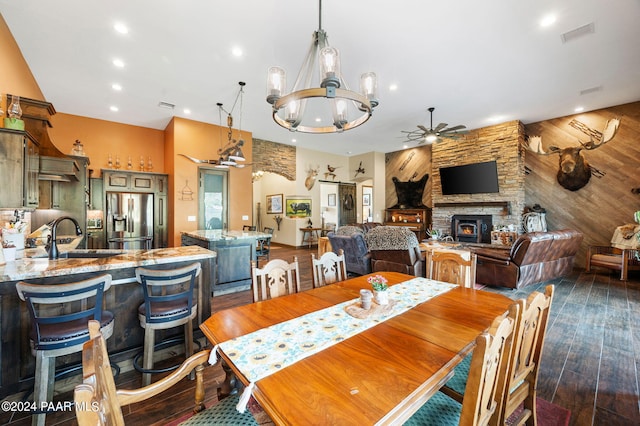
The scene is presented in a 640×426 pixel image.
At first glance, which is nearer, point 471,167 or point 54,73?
point 54,73

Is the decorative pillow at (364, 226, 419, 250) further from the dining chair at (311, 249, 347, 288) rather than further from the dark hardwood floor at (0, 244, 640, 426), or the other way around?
the dining chair at (311, 249, 347, 288)

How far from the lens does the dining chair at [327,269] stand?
235 centimetres

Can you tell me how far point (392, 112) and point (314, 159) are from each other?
391cm

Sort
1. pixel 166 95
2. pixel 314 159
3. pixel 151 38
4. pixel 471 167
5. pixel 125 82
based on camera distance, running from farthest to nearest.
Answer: pixel 314 159 → pixel 471 167 → pixel 166 95 → pixel 125 82 → pixel 151 38

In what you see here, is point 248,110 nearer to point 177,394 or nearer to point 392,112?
point 392,112

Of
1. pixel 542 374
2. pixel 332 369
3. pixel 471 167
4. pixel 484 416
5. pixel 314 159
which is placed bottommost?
pixel 542 374

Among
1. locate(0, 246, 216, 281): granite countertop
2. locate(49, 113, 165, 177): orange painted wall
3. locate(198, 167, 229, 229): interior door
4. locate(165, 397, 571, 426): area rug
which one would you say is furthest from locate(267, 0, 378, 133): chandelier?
locate(49, 113, 165, 177): orange painted wall

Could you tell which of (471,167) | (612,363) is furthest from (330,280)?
(471,167)

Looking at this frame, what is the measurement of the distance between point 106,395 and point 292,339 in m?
0.71

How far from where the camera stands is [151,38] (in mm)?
3174

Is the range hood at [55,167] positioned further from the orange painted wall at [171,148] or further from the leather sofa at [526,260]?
the leather sofa at [526,260]

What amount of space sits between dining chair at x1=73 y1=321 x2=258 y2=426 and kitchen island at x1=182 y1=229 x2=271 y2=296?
3045mm

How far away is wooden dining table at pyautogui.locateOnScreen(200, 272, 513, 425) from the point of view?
84 centimetres

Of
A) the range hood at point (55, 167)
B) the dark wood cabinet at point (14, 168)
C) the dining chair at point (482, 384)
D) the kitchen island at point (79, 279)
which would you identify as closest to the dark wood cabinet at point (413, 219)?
the kitchen island at point (79, 279)
